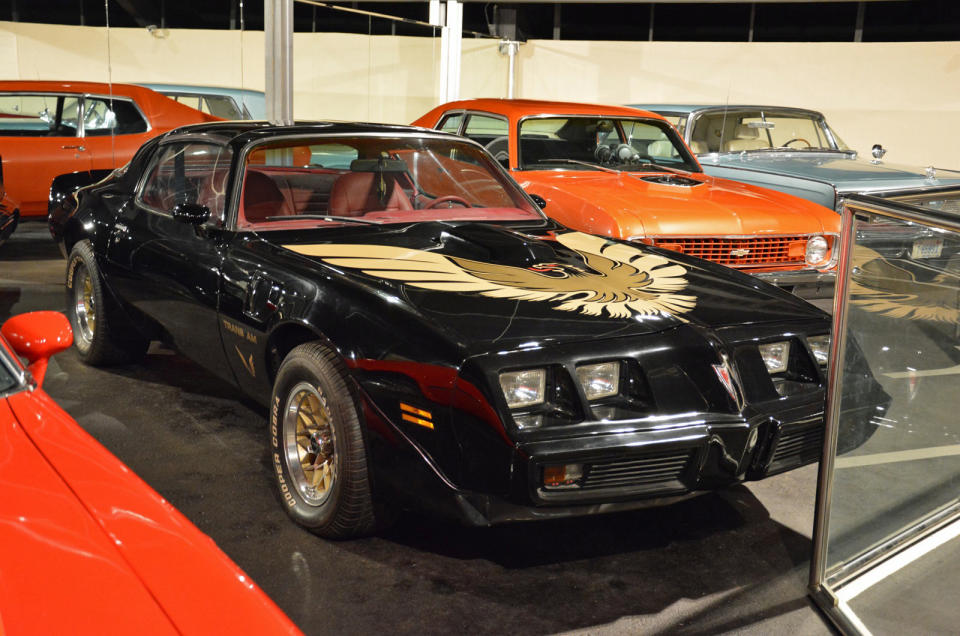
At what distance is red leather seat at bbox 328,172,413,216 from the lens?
4.23 metres

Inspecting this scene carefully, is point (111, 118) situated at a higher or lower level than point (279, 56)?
lower

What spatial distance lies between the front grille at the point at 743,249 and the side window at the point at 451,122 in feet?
7.75

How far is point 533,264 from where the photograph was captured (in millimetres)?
3668

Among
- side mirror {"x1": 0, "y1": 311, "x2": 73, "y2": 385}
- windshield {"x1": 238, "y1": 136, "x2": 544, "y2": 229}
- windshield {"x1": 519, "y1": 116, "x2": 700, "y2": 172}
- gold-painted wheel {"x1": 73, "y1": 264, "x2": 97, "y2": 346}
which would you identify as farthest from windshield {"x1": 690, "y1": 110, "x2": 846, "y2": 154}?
side mirror {"x1": 0, "y1": 311, "x2": 73, "y2": 385}

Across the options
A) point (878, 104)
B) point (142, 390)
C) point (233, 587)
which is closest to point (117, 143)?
point (142, 390)

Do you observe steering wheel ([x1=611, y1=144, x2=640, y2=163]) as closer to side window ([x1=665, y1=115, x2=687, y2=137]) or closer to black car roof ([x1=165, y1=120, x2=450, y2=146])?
side window ([x1=665, y1=115, x2=687, y2=137])

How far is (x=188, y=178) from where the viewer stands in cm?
453

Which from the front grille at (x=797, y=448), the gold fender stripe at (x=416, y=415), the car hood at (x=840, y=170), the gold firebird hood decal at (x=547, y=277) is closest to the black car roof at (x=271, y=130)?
the gold firebird hood decal at (x=547, y=277)

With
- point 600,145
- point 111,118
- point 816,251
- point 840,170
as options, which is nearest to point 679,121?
point 840,170

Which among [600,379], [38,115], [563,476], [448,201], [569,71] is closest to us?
[563,476]

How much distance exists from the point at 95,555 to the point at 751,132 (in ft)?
26.2

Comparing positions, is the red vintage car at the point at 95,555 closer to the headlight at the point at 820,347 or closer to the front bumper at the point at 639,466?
the front bumper at the point at 639,466

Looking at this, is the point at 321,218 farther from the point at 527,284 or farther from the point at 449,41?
the point at 449,41

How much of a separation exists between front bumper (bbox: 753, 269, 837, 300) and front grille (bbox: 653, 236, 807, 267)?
94 mm
